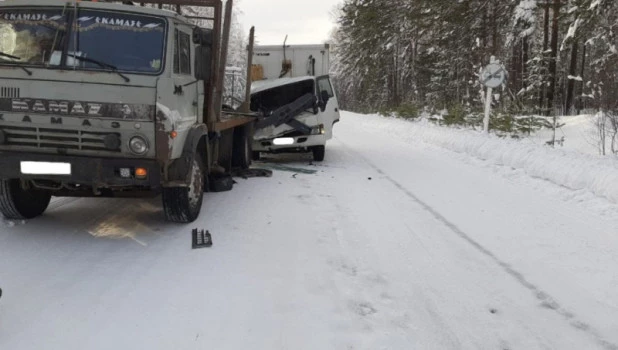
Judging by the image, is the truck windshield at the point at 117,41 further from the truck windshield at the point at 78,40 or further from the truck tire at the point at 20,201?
the truck tire at the point at 20,201

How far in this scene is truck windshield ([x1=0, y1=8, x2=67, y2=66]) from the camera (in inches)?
200

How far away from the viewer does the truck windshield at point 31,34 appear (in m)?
5.07

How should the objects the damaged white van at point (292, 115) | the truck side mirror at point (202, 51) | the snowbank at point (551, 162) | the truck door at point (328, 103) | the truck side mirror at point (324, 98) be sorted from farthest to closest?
the truck door at point (328, 103)
the truck side mirror at point (324, 98)
the damaged white van at point (292, 115)
the snowbank at point (551, 162)
the truck side mirror at point (202, 51)

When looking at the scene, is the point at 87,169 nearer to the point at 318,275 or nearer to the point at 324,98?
the point at 318,275

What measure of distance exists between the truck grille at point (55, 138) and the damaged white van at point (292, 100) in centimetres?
646

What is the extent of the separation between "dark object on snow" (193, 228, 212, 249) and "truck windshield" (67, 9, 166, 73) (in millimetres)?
1817

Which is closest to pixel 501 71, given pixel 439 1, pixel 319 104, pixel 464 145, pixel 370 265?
pixel 464 145

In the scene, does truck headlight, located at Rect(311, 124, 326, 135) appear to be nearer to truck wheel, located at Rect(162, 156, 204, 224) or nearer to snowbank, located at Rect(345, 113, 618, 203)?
snowbank, located at Rect(345, 113, 618, 203)

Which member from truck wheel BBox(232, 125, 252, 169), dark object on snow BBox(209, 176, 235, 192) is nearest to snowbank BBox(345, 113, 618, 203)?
truck wheel BBox(232, 125, 252, 169)

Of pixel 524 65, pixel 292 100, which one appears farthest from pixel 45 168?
pixel 524 65

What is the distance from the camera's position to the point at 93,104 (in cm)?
483

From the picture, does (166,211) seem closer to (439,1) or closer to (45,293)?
(45,293)

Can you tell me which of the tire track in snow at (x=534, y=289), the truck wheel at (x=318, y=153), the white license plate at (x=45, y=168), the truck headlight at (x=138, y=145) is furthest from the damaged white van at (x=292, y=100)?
the white license plate at (x=45, y=168)

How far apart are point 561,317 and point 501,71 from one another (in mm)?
12450
